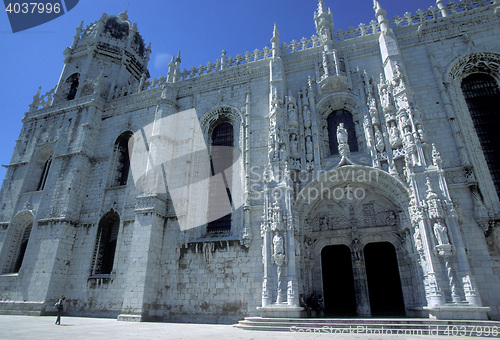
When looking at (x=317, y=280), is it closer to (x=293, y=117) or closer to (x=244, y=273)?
(x=244, y=273)

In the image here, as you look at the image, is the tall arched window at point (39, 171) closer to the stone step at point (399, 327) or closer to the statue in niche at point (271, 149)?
the statue in niche at point (271, 149)

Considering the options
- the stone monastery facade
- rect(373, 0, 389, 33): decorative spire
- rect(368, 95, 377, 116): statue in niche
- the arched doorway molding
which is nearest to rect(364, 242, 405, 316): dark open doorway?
the stone monastery facade

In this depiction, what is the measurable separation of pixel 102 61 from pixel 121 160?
380 inches

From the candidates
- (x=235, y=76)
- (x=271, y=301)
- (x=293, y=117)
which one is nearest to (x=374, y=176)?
(x=293, y=117)

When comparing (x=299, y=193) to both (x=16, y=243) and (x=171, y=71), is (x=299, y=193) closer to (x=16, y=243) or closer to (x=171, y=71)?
(x=171, y=71)

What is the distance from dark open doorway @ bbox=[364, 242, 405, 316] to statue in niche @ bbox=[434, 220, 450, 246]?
112 inches

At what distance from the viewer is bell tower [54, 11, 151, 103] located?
2278cm

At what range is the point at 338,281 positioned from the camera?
13.8 m

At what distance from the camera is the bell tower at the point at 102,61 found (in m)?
22.8

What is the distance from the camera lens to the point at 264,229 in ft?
43.4

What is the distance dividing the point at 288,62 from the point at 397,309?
45.4 feet

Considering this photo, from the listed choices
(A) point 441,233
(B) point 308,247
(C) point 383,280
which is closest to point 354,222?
(B) point 308,247

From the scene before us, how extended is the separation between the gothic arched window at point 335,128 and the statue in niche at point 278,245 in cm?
554

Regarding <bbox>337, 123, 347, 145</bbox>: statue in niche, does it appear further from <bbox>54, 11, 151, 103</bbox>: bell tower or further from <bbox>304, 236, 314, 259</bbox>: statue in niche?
<bbox>54, 11, 151, 103</bbox>: bell tower
